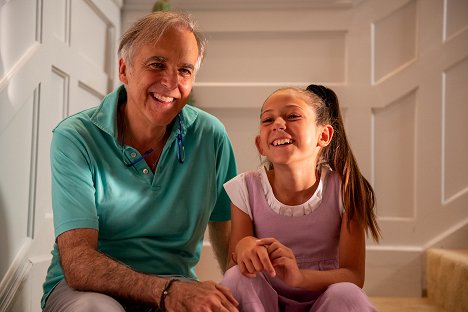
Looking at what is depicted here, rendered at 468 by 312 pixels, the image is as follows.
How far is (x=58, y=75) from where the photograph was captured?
7.25ft

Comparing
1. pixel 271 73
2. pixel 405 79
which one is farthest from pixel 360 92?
pixel 271 73

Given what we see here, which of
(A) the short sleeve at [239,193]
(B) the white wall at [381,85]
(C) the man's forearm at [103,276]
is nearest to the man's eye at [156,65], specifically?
(A) the short sleeve at [239,193]

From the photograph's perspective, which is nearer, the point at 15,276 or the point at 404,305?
the point at 15,276

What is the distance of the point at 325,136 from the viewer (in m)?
1.73

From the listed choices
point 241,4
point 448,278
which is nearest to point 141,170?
point 448,278

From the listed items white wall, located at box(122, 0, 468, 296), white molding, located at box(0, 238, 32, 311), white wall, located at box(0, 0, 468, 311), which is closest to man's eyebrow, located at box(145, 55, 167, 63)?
white molding, located at box(0, 238, 32, 311)

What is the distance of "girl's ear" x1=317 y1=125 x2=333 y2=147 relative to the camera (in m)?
1.73

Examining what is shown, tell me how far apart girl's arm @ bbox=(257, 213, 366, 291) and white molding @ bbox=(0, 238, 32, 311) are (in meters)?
0.86

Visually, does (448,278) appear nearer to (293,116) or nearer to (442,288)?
(442,288)

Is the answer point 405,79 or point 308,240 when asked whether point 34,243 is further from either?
point 405,79

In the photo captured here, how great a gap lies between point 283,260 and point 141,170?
1.69 feet

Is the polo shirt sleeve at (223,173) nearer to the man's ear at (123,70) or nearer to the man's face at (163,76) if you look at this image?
the man's face at (163,76)

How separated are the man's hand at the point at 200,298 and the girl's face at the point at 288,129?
47cm

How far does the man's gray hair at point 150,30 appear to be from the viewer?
1.61 meters
